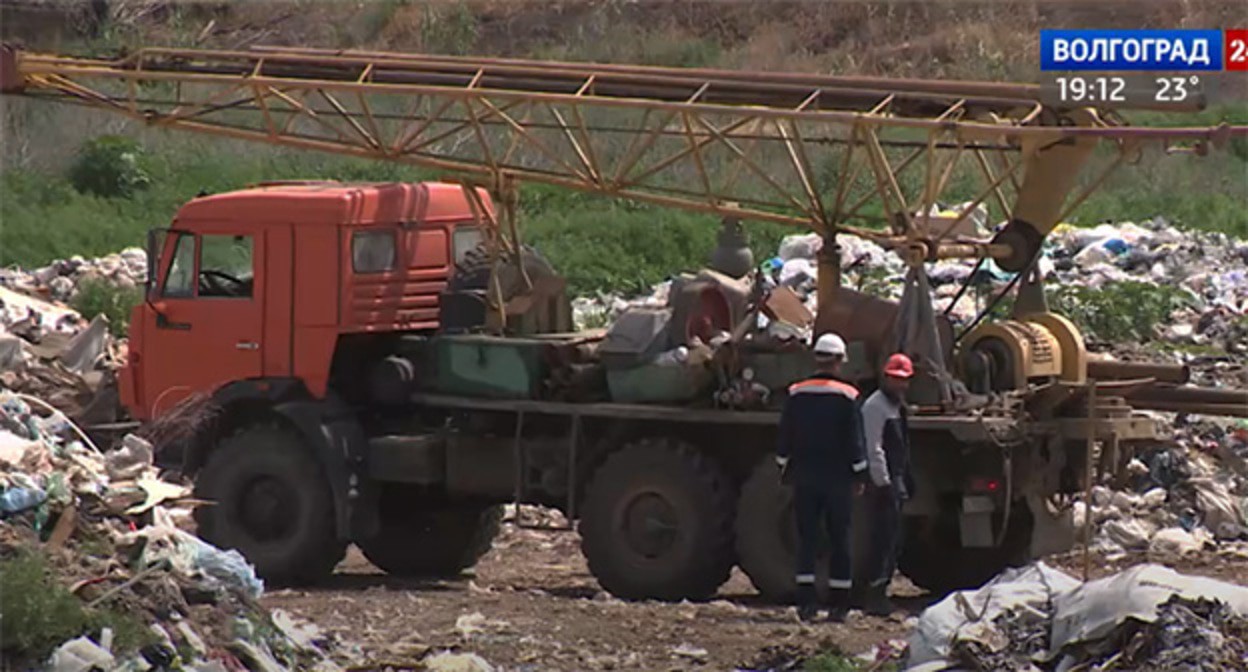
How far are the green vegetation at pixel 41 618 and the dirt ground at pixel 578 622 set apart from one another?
6.35 ft

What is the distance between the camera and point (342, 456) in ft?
55.6

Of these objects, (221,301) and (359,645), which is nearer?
(359,645)

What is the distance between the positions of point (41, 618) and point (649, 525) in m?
5.98

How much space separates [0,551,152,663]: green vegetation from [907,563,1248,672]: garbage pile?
361cm

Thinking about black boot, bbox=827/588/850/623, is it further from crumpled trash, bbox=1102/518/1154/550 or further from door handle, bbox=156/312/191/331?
door handle, bbox=156/312/191/331

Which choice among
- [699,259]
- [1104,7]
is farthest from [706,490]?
[1104,7]

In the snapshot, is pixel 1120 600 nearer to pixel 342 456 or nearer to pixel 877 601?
pixel 877 601

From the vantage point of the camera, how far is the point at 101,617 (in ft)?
36.6

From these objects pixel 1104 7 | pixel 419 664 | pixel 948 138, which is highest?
pixel 1104 7

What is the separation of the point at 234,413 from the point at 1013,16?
98.3 ft

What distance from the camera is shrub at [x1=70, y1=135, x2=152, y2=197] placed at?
112 feet

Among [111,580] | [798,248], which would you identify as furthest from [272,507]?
[798,248]

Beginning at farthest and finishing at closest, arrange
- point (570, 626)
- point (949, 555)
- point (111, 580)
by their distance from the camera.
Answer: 1. point (949, 555)
2. point (570, 626)
3. point (111, 580)

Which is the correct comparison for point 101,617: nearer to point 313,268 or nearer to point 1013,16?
point 313,268
